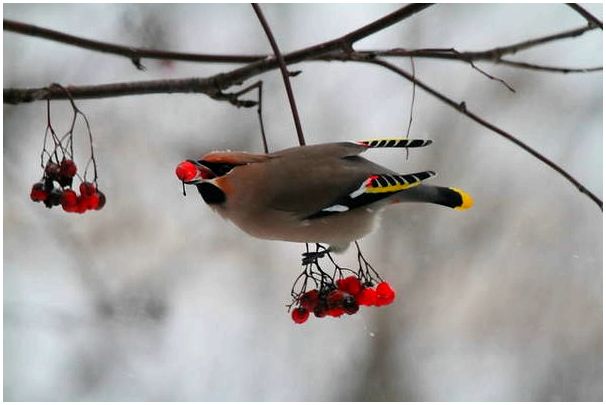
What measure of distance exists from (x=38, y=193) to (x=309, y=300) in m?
→ 0.84

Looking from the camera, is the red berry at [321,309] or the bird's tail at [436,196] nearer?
the red berry at [321,309]

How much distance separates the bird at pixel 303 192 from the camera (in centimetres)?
225

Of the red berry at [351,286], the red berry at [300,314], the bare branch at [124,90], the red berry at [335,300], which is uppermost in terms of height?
the bare branch at [124,90]

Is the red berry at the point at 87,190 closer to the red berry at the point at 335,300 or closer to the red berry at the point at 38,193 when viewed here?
the red berry at the point at 38,193

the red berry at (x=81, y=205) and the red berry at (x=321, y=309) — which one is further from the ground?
the red berry at (x=81, y=205)

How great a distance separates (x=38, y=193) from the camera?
223 centimetres

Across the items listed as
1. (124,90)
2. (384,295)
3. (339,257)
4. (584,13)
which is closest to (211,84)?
(124,90)

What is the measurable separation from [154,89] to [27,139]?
10.00 ft

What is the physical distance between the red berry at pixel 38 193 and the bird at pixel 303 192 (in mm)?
449

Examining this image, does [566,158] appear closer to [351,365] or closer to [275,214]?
[351,365]

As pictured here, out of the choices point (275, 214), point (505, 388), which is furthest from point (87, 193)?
point (505, 388)

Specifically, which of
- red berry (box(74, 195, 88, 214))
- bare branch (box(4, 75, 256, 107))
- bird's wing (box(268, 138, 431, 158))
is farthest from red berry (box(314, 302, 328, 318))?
red berry (box(74, 195, 88, 214))

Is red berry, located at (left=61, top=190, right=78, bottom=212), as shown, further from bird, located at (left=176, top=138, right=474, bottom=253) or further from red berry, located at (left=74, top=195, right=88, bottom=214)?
bird, located at (left=176, top=138, right=474, bottom=253)

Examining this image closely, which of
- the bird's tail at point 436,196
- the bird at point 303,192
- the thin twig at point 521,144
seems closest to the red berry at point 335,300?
the bird at point 303,192
